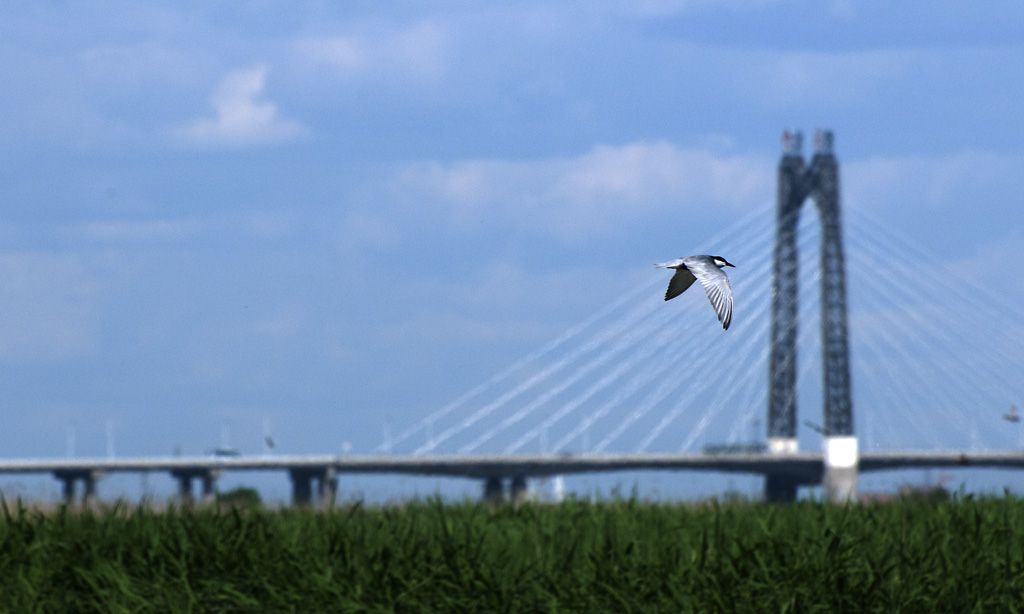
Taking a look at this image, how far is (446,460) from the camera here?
86562mm

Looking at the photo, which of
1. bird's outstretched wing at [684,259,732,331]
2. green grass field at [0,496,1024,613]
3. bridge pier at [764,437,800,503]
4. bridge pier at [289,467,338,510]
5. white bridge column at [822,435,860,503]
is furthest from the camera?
bridge pier at [289,467,338,510]

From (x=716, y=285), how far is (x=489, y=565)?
26.2ft

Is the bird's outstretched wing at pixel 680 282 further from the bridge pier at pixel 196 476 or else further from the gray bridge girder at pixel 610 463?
the bridge pier at pixel 196 476

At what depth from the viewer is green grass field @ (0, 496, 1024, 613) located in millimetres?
12336

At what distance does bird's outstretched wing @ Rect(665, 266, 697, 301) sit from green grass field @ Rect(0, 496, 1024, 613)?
6.62 m

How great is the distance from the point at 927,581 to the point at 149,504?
356 inches

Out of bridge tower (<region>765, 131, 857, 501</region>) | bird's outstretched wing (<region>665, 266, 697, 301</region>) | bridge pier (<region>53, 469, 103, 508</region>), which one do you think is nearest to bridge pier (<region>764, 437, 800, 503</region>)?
bridge tower (<region>765, 131, 857, 501</region>)

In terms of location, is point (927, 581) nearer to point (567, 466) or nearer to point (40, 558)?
point (40, 558)

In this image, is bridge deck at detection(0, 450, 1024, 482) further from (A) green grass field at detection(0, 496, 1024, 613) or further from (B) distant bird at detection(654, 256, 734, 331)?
(B) distant bird at detection(654, 256, 734, 331)

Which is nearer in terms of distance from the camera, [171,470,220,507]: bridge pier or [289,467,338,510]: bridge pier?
[289,467,338,510]: bridge pier

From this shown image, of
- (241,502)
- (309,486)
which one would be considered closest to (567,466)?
(309,486)

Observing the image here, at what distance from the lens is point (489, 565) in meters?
13.0

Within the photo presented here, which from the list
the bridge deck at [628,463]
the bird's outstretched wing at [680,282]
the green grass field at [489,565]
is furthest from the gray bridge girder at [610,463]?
the bird's outstretched wing at [680,282]

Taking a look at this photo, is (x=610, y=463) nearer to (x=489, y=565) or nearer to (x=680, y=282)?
(x=489, y=565)
